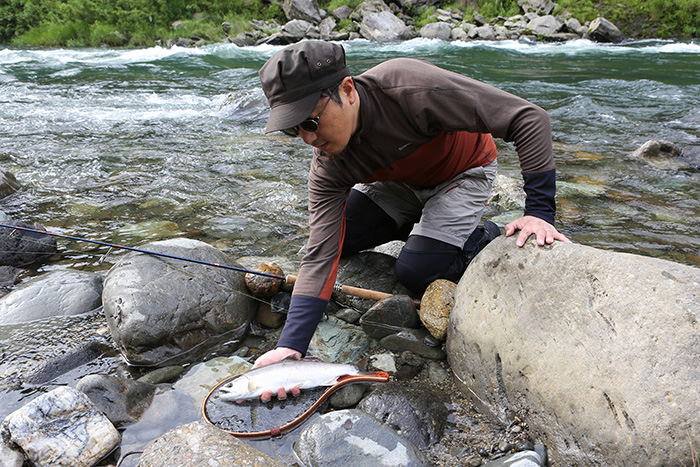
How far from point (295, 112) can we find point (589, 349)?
1.70m

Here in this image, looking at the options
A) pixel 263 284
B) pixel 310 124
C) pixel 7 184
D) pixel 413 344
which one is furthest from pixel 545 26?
pixel 310 124

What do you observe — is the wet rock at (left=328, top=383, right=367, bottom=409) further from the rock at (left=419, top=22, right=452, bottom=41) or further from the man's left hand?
the rock at (left=419, top=22, right=452, bottom=41)

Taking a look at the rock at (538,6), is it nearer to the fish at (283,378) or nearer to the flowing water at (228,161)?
the flowing water at (228,161)

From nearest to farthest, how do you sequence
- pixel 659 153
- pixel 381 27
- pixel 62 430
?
pixel 62 430 → pixel 659 153 → pixel 381 27

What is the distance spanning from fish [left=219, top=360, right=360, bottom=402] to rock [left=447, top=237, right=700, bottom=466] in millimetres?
768

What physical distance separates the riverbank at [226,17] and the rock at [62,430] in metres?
27.5

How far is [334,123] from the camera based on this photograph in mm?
2605

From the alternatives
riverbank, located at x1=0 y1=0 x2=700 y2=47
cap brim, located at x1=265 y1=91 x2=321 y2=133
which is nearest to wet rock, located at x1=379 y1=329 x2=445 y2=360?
cap brim, located at x1=265 y1=91 x2=321 y2=133

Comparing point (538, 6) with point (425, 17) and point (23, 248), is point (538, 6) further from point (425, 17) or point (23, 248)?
point (23, 248)

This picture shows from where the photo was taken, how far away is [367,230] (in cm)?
392

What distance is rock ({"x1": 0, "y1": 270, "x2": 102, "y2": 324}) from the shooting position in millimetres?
3602

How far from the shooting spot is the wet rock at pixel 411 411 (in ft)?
8.52

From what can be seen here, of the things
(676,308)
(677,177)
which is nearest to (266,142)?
(677,177)

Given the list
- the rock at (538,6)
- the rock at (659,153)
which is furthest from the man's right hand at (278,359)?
the rock at (538,6)
